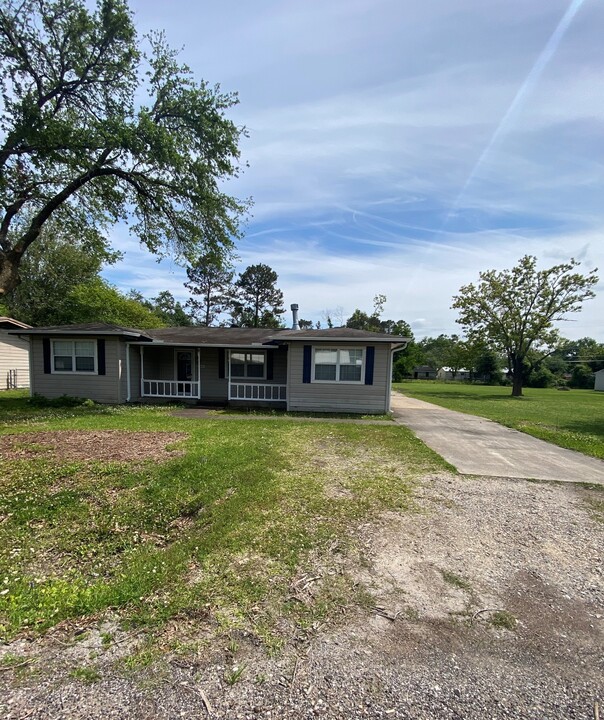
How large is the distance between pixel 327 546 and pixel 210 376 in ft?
39.0

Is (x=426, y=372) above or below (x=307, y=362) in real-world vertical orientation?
below

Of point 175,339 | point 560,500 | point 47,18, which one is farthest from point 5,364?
point 560,500

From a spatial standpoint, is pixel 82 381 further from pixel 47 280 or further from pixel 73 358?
pixel 47 280

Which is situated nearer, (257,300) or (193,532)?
(193,532)

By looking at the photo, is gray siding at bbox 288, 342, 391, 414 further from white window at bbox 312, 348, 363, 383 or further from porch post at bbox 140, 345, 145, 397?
porch post at bbox 140, 345, 145, 397

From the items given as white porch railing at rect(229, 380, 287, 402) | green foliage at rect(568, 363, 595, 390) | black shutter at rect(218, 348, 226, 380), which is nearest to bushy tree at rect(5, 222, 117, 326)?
black shutter at rect(218, 348, 226, 380)

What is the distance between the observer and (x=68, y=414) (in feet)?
34.5

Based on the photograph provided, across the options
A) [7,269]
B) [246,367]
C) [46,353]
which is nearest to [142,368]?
[46,353]

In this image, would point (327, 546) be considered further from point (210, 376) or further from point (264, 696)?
point (210, 376)

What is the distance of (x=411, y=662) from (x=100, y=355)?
1348 cm

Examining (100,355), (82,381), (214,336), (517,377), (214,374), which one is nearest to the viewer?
(100,355)

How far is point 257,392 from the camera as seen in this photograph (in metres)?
13.5

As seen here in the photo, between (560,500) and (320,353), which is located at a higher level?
(320,353)

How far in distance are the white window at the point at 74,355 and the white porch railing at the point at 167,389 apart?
6.24ft
